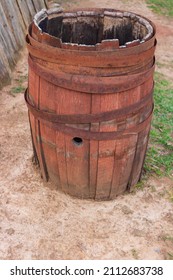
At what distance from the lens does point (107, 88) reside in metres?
2.97

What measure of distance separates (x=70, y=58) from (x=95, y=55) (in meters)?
0.21

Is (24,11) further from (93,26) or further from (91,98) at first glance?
(91,98)

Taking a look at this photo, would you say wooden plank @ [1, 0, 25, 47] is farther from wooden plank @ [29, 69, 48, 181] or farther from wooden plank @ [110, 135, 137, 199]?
wooden plank @ [110, 135, 137, 199]

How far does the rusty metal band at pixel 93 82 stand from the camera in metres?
2.95

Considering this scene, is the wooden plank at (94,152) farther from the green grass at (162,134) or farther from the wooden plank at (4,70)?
the wooden plank at (4,70)

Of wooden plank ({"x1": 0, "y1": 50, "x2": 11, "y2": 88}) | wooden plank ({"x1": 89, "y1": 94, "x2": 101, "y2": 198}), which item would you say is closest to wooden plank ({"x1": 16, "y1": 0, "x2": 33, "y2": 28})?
wooden plank ({"x1": 0, "y1": 50, "x2": 11, "y2": 88})

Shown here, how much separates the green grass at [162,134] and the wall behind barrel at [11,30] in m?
2.58

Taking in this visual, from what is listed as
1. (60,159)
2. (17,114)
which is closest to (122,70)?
(60,159)

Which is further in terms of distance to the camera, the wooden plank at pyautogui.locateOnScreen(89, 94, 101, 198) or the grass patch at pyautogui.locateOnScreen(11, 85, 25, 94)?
the grass patch at pyautogui.locateOnScreen(11, 85, 25, 94)

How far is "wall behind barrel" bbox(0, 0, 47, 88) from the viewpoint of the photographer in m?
6.02

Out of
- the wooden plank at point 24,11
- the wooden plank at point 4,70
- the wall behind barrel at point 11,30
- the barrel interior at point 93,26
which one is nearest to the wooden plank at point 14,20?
the wall behind barrel at point 11,30

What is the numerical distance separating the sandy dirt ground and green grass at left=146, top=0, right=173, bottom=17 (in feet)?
22.2

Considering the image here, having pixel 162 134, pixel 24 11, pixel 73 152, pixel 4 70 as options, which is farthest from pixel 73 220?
pixel 24 11

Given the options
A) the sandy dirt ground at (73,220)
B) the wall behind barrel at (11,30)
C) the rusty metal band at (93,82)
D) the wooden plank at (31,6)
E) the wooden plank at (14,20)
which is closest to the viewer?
the rusty metal band at (93,82)
